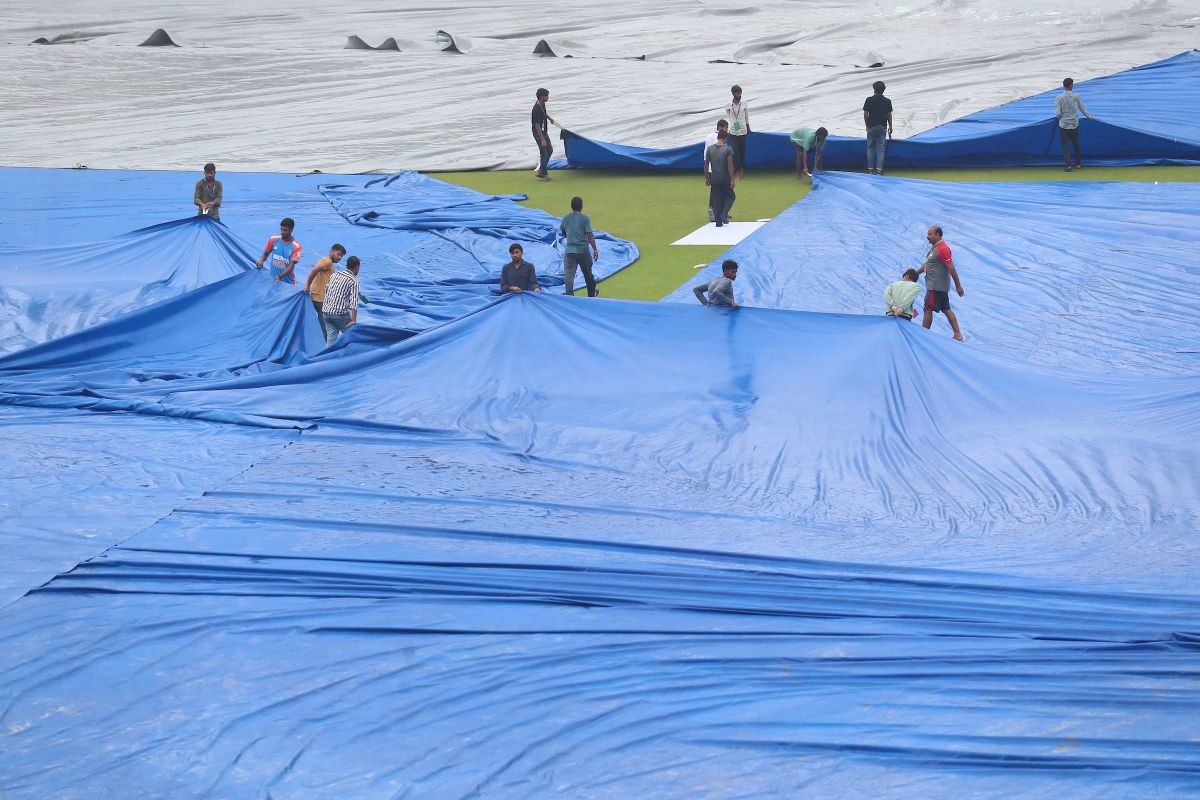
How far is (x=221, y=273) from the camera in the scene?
45.6ft

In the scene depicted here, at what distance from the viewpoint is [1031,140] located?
19.1 m

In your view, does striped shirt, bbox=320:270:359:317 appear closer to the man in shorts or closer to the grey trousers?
the man in shorts

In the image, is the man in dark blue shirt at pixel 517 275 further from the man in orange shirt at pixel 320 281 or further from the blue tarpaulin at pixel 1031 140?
the blue tarpaulin at pixel 1031 140

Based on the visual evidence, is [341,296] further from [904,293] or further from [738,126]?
[738,126]

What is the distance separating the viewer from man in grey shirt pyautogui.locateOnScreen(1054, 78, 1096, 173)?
1831 cm

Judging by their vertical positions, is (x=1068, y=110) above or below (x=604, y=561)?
above

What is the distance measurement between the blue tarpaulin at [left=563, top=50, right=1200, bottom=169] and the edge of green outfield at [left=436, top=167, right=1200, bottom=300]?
0.25 m

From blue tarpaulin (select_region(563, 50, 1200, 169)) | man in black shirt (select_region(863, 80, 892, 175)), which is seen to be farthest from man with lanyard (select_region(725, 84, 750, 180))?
man in black shirt (select_region(863, 80, 892, 175))

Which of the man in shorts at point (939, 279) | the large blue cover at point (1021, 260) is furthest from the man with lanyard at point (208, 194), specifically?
the man in shorts at point (939, 279)

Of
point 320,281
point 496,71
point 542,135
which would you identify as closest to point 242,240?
point 320,281

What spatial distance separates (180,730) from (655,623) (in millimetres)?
2523

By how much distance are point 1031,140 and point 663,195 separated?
5515mm

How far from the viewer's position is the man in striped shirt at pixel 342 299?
11.8m

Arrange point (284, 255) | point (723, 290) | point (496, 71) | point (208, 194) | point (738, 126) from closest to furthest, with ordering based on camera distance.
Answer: point (723, 290), point (284, 255), point (208, 194), point (738, 126), point (496, 71)
